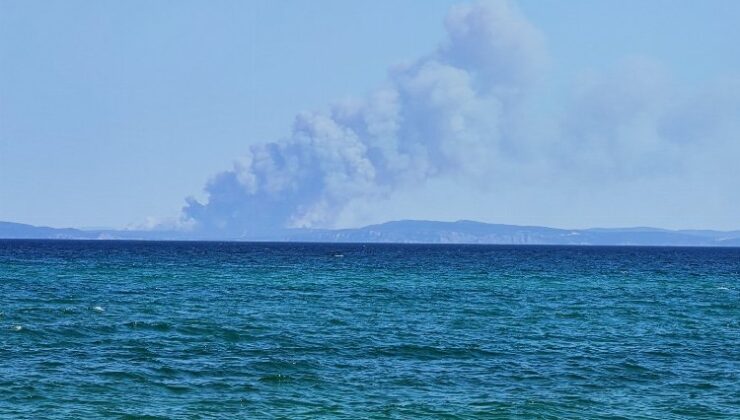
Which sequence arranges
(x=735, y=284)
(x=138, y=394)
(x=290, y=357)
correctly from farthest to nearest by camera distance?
(x=735, y=284) → (x=290, y=357) → (x=138, y=394)

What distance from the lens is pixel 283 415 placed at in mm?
29625

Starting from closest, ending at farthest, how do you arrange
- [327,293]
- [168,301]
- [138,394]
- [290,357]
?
[138,394] < [290,357] < [168,301] < [327,293]

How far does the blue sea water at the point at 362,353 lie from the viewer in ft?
102

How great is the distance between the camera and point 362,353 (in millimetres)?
41438

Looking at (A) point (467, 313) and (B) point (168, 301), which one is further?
(B) point (168, 301)

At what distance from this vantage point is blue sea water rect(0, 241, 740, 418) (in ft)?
102

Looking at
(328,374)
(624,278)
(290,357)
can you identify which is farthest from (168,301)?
(624,278)

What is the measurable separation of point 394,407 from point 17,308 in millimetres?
33888

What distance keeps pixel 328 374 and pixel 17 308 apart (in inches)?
1120

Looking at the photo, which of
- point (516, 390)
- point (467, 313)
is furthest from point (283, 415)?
point (467, 313)

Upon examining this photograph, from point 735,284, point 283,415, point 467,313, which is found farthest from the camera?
point 735,284

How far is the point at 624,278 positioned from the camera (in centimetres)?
10425

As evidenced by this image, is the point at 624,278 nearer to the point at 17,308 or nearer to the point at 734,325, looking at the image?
the point at 734,325

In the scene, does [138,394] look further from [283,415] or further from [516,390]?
[516,390]
